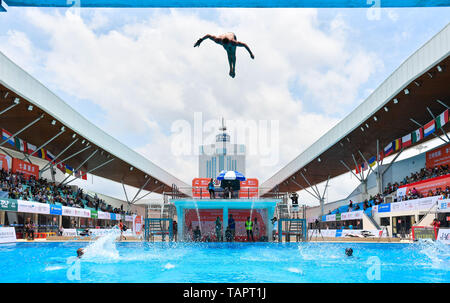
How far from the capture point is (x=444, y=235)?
75.2 feet

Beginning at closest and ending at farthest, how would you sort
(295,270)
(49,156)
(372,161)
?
1. (295,270)
2. (49,156)
3. (372,161)

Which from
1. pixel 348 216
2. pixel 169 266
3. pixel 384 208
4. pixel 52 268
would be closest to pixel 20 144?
pixel 52 268

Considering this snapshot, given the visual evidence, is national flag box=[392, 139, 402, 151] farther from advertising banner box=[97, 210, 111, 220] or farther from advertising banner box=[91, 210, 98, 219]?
advertising banner box=[97, 210, 111, 220]

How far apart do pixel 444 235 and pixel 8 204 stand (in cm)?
2631

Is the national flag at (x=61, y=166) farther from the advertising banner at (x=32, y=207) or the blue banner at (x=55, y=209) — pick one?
the advertising banner at (x=32, y=207)

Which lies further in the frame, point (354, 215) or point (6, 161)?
point (354, 215)

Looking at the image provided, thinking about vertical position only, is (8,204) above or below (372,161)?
below

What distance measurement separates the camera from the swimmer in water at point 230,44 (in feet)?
34.3

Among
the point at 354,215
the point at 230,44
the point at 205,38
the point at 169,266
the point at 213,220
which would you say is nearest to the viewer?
the point at 230,44

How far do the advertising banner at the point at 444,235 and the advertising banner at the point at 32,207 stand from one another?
26306 millimetres

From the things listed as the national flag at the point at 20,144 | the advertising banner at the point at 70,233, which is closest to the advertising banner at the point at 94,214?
the national flag at the point at 20,144

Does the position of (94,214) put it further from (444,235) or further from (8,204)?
(444,235)

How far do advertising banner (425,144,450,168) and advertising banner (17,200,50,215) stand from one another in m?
31.4
